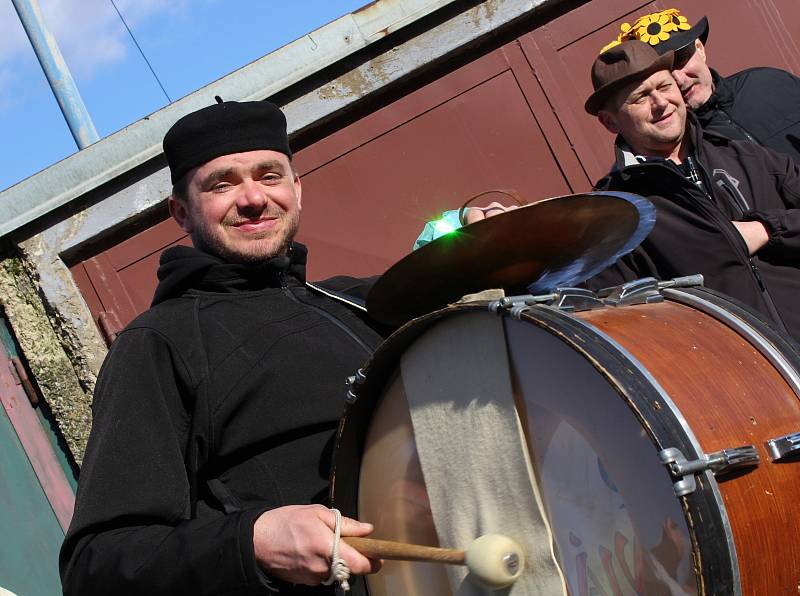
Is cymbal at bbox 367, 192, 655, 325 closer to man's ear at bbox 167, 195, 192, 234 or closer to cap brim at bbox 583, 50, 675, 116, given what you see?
man's ear at bbox 167, 195, 192, 234

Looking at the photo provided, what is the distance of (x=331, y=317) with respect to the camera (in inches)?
94.1

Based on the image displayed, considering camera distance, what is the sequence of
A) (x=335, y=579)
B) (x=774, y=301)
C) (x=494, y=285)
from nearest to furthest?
(x=335, y=579)
(x=494, y=285)
(x=774, y=301)

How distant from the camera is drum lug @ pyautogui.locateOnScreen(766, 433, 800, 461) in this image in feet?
5.34

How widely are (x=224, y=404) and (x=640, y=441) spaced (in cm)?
91

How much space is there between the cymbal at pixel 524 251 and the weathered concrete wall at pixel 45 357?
8.69ft

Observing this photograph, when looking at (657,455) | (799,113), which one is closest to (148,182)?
(799,113)

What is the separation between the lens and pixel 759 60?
Result: 4.95m

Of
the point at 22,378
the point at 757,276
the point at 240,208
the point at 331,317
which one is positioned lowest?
the point at 757,276

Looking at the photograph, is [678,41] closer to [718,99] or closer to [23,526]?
[718,99]

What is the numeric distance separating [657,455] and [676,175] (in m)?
1.47

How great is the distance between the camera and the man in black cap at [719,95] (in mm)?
3393

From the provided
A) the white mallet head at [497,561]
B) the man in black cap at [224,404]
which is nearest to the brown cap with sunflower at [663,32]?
the man in black cap at [224,404]

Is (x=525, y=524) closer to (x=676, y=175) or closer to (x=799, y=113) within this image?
(x=676, y=175)

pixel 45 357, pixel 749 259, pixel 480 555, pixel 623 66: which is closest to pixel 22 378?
pixel 45 357
